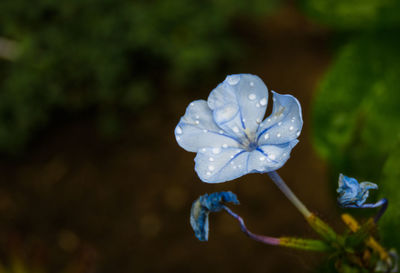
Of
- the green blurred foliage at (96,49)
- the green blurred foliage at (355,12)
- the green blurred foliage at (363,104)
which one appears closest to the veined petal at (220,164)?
the green blurred foliage at (363,104)

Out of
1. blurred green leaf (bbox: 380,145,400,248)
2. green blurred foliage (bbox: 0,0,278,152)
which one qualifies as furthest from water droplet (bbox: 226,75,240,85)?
green blurred foliage (bbox: 0,0,278,152)

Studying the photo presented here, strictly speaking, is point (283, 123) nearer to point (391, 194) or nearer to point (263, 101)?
point (263, 101)

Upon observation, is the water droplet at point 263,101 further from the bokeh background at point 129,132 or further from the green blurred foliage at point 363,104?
the bokeh background at point 129,132

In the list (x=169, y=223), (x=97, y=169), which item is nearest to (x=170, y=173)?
(x=169, y=223)

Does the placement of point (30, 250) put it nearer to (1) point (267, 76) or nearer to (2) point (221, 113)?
(1) point (267, 76)

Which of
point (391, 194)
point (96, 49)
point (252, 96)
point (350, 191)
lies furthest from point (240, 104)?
point (96, 49)

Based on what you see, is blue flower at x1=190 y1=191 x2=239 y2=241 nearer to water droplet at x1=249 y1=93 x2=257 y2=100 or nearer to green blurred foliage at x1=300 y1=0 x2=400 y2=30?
water droplet at x1=249 y1=93 x2=257 y2=100

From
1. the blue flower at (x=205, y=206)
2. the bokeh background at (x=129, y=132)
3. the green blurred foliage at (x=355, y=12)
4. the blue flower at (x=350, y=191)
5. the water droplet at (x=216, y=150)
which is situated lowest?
the bokeh background at (x=129, y=132)
